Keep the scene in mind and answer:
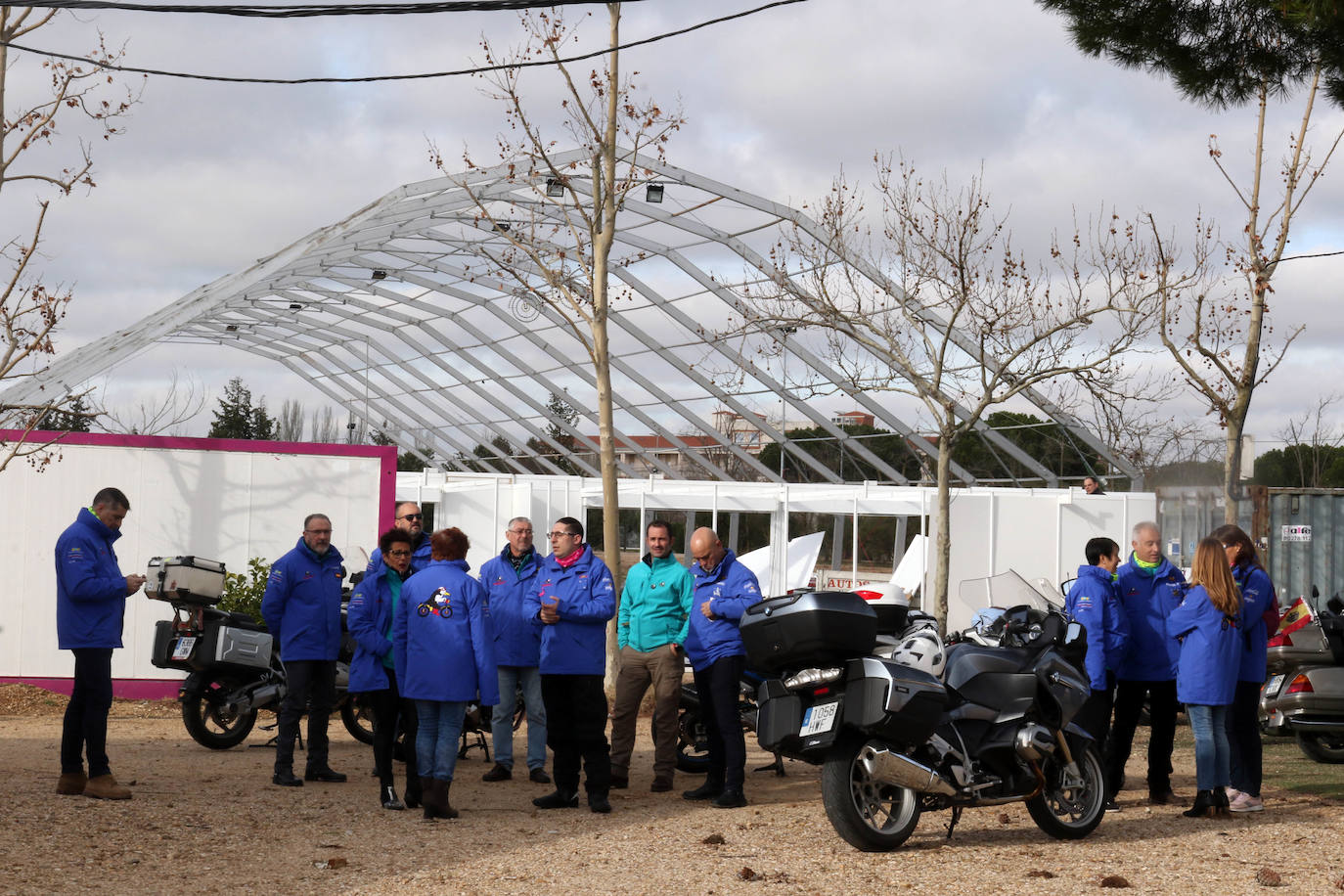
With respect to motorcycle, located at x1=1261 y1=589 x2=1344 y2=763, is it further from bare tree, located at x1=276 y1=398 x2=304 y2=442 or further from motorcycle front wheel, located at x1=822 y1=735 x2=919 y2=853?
bare tree, located at x1=276 y1=398 x2=304 y2=442

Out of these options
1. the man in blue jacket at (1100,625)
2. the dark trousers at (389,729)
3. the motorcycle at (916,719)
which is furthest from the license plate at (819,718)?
the dark trousers at (389,729)

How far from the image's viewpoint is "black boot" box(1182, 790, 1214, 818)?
24.0ft

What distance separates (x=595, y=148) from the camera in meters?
13.8

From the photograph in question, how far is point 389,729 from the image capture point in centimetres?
754

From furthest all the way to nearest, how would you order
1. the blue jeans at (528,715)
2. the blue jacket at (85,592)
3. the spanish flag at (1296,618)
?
the spanish flag at (1296,618) → the blue jeans at (528,715) → the blue jacket at (85,592)

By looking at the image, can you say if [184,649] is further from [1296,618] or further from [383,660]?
[1296,618]

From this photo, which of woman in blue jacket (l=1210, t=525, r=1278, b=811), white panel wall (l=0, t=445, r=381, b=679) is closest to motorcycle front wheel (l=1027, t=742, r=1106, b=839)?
woman in blue jacket (l=1210, t=525, r=1278, b=811)

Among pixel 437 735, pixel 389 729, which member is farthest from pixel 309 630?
pixel 437 735

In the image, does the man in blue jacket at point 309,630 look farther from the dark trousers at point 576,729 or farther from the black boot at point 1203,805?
the black boot at point 1203,805

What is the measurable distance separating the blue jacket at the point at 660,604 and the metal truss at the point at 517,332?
546cm

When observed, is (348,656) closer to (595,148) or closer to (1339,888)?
(595,148)

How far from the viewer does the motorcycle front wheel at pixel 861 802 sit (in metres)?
6.23

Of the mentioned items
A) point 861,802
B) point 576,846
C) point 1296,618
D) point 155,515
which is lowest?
point 576,846

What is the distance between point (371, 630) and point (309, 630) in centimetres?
112
